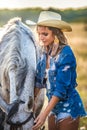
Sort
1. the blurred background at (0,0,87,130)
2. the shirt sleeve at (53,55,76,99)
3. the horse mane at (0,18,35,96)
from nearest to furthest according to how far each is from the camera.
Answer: the shirt sleeve at (53,55,76,99), the horse mane at (0,18,35,96), the blurred background at (0,0,87,130)

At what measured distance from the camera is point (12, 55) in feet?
6.38

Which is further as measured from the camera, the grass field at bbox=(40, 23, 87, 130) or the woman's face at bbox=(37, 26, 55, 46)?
the grass field at bbox=(40, 23, 87, 130)

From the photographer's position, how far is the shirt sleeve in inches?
67.1

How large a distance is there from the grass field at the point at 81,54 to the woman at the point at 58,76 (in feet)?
1.28

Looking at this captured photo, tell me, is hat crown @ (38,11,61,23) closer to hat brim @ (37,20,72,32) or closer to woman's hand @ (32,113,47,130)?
hat brim @ (37,20,72,32)

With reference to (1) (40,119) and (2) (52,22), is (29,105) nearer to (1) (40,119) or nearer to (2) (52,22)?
(1) (40,119)

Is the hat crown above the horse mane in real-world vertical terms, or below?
above

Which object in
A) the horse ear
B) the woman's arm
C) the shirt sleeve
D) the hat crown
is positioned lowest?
the horse ear

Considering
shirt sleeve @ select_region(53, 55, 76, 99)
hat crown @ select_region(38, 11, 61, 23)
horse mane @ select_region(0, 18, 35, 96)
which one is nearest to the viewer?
shirt sleeve @ select_region(53, 55, 76, 99)

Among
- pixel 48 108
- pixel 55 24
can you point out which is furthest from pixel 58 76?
pixel 55 24

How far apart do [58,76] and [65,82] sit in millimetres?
49

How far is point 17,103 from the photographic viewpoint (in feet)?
6.19

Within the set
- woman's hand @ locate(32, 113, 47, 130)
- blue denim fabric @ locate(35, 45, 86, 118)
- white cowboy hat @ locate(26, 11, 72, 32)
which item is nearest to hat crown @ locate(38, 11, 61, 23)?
white cowboy hat @ locate(26, 11, 72, 32)
